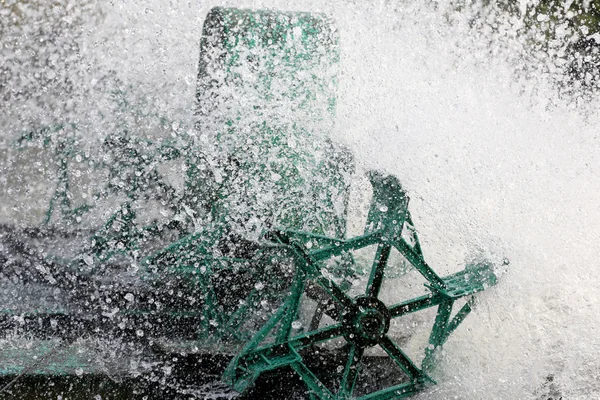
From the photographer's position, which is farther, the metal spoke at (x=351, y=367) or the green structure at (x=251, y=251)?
the green structure at (x=251, y=251)

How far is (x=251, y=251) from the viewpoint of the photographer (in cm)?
507

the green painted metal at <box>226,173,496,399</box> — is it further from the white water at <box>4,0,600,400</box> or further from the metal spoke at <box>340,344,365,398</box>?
the white water at <box>4,0,600,400</box>

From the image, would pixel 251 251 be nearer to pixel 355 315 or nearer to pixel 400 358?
pixel 355 315

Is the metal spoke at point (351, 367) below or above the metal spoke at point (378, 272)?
below

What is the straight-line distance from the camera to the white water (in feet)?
16.8

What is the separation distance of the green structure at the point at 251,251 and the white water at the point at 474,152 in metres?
0.73

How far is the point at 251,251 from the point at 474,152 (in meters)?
4.51

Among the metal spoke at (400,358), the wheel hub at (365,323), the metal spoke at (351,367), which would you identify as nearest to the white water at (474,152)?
A: the metal spoke at (400,358)

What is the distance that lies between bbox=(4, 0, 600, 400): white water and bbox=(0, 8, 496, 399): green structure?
73 cm

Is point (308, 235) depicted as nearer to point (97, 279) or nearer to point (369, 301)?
point (369, 301)

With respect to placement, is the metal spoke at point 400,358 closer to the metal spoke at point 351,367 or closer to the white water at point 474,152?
the metal spoke at point 351,367

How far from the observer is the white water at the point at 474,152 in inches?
202

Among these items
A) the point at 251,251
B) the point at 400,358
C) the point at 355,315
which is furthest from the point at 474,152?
the point at 355,315

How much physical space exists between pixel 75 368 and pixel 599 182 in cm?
765
